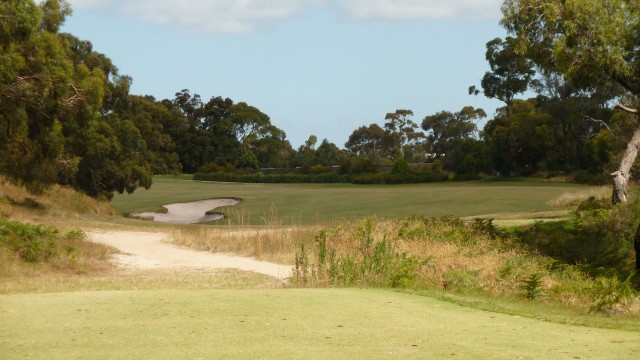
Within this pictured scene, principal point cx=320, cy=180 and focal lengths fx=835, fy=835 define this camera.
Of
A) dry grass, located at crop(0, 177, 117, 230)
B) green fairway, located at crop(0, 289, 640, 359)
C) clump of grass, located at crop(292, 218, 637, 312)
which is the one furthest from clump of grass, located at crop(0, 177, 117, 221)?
green fairway, located at crop(0, 289, 640, 359)

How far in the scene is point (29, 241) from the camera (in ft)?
62.1

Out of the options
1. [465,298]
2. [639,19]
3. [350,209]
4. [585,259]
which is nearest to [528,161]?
[350,209]

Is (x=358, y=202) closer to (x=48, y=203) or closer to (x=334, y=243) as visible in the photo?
(x=48, y=203)

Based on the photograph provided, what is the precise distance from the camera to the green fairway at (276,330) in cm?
746

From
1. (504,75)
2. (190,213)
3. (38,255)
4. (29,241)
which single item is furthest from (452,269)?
(504,75)

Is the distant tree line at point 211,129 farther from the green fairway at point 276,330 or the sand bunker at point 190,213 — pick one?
the green fairway at point 276,330

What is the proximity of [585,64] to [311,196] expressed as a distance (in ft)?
103

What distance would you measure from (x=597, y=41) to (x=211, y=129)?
76.6 meters

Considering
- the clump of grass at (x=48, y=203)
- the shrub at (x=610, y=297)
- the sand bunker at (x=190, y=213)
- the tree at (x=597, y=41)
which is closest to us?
the shrub at (x=610, y=297)

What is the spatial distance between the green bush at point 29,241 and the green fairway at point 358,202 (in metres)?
17.7

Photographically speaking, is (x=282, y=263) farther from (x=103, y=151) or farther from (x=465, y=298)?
(x=103, y=151)

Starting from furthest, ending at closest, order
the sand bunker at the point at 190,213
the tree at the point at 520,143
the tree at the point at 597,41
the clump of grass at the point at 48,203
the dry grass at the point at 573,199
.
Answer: the tree at the point at 520,143, the sand bunker at the point at 190,213, the dry grass at the point at 573,199, the clump of grass at the point at 48,203, the tree at the point at 597,41

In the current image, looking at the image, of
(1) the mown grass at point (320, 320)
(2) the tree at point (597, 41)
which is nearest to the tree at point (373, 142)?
(2) the tree at point (597, 41)

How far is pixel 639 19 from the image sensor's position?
24.7m
